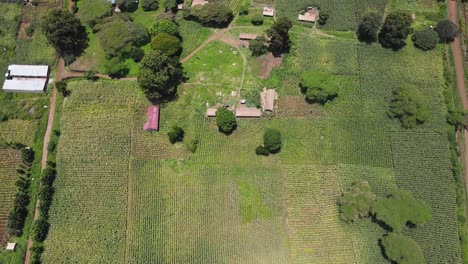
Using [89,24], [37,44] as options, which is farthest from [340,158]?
[37,44]

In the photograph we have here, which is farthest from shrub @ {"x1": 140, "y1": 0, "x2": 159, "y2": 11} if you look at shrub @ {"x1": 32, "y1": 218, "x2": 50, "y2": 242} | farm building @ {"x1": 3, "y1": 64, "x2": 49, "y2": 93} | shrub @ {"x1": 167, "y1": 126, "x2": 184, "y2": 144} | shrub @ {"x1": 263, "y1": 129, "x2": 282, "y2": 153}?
shrub @ {"x1": 32, "y1": 218, "x2": 50, "y2": 242}

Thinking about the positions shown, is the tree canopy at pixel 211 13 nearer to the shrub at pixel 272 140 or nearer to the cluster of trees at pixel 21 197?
the shrub at pixel 272 140

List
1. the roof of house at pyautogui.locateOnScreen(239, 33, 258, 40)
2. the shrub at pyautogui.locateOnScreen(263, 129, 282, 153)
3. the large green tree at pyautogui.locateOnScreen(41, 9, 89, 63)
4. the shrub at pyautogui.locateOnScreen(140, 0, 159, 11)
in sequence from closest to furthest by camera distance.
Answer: the shrub at pyautogui.locateOnScreen(263, 129, 282, 153) < the large green tree at pyautogui.locateOnScreen(41, 9, 89, 63) < the roof of house at pyautogui.locateOnScreen(239, 33, 258, 40) < the shrub at pyautogui.locateOnScreen(140, 0, 159, 11)

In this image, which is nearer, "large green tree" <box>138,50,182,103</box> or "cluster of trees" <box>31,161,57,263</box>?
"cluster of trees" <box>31,161,57,263</box>

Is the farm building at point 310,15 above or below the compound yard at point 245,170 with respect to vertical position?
above

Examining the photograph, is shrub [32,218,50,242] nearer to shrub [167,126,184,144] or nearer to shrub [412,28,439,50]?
shrub [167,126,184,144]

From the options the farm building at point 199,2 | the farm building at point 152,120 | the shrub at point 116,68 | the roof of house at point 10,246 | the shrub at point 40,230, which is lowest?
the roof of house at point 10,246

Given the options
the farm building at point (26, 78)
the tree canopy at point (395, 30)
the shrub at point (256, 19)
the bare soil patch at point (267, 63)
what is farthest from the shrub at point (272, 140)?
the farm building at point (26, 78)
